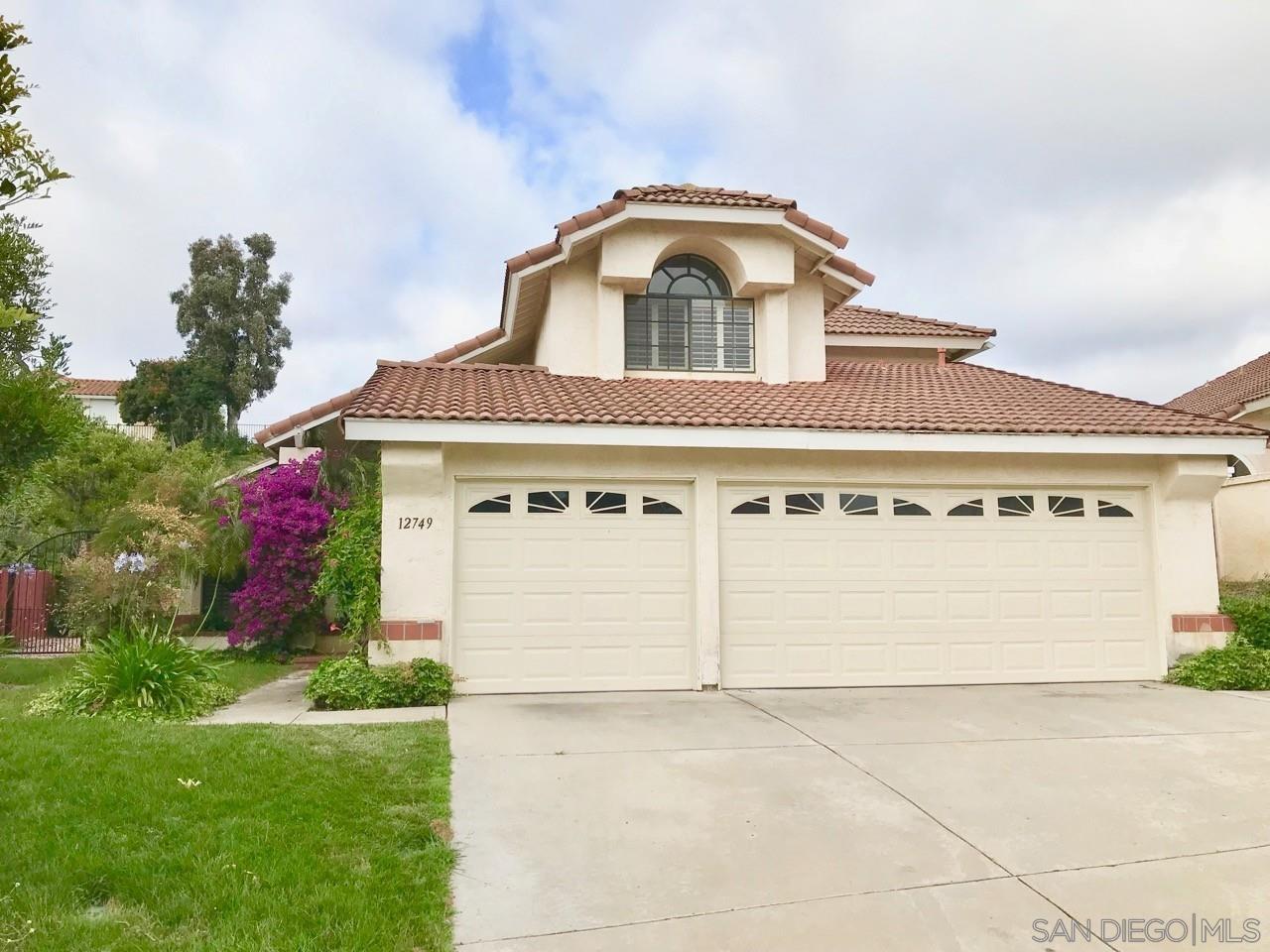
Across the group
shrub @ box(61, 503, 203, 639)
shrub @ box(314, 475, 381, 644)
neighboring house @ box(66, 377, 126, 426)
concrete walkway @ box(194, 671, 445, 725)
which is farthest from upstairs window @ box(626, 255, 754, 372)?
neighboring house @ box(66, 377, 126, 426)

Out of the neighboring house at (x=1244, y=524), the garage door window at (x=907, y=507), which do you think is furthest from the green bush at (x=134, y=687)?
the neighboring house at (x=1244, y=524)

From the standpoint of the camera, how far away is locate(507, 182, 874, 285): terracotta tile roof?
11.6 metres

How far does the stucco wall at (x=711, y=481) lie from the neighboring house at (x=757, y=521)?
0.03 m

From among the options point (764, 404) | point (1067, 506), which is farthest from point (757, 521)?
point (1067, 506)

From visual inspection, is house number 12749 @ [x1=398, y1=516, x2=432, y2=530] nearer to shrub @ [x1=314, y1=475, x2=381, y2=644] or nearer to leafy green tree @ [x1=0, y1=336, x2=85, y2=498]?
shrub @ [x1=314, y1=475, x2=381, y2=644]

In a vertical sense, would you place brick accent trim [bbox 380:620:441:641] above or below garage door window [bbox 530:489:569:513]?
below

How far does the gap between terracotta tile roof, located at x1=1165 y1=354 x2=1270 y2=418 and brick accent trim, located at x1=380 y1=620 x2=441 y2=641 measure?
1787 centimetres

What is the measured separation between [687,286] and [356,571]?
20.2 feet

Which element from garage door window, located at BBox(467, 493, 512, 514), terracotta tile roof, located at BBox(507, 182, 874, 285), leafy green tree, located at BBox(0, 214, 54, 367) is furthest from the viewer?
terracotta tile roof, located at BBox(507, 182, 874, 285)

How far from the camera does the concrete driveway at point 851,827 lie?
4012 mm

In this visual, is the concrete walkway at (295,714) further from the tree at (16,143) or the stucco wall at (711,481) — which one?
the tree at (16,143)

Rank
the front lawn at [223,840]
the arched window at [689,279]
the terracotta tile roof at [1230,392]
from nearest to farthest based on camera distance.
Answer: the front lawn at [223,840] → the arched window at [689,279] → the terracotta tile roof at [1230,392]

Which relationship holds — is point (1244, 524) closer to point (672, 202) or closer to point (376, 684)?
point (672, 202)

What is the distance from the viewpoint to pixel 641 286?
12.0m
